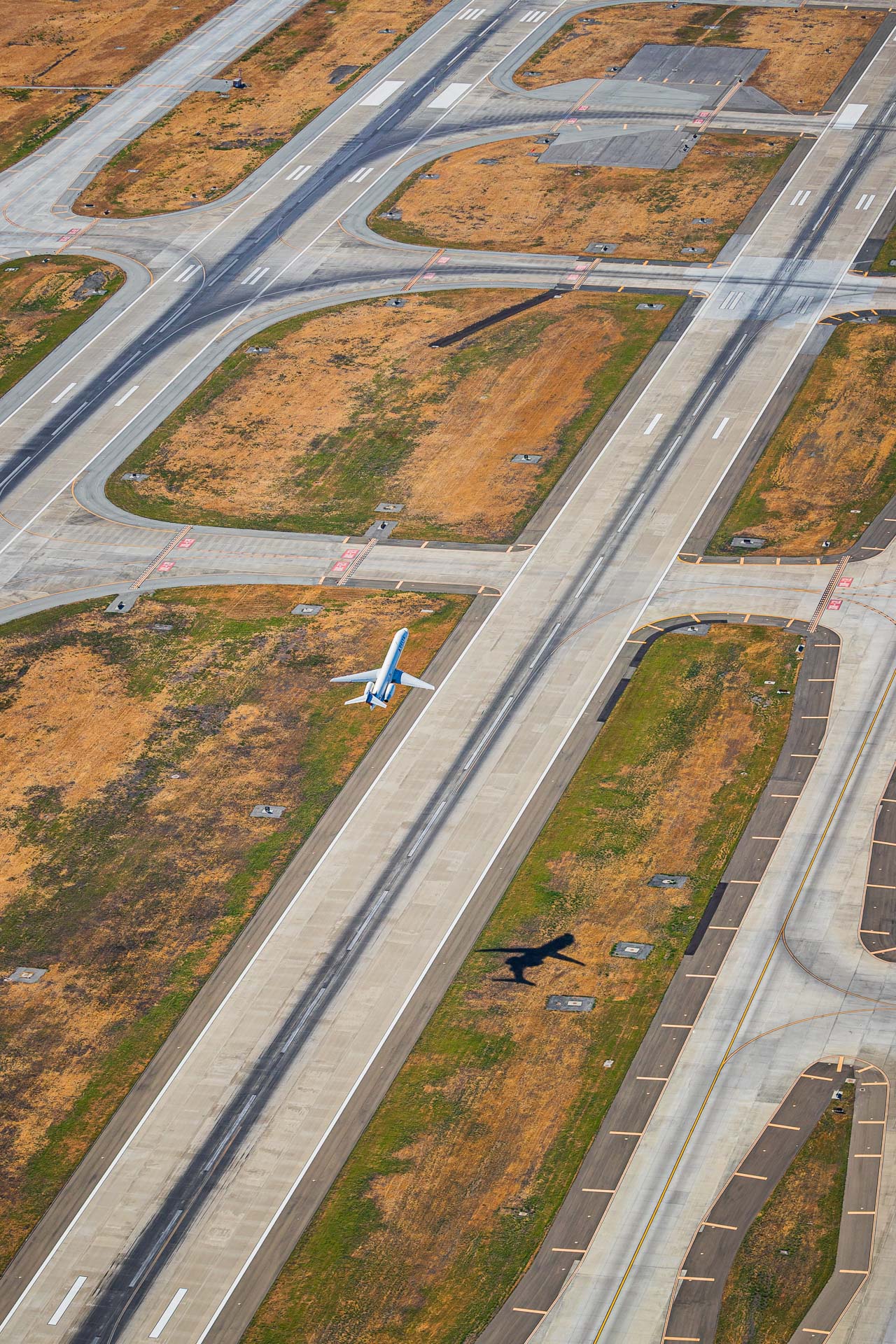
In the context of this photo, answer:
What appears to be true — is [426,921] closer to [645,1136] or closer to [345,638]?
[645,1136]

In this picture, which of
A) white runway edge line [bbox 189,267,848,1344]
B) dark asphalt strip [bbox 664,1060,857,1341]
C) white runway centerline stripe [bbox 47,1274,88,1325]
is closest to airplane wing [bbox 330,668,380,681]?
white runway edge line [bbox 189,267,848,1344]

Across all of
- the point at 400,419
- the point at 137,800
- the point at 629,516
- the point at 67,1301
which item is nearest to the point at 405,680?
the point at 137,800

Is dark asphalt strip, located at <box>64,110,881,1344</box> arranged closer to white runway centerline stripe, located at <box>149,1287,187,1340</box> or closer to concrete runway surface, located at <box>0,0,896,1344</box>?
concrete runway surface, located at <box>0,0,896,1344</box>

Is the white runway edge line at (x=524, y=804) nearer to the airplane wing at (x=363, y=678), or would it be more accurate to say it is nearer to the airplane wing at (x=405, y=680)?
the airplane wing at (x=405, y=680)

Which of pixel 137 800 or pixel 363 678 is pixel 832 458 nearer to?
pixel 363 678

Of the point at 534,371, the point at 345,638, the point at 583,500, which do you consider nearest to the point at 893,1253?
the point at 345,638

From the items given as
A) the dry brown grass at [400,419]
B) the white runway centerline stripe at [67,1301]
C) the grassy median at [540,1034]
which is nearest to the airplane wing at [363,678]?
the grassy median at [540,1034]
